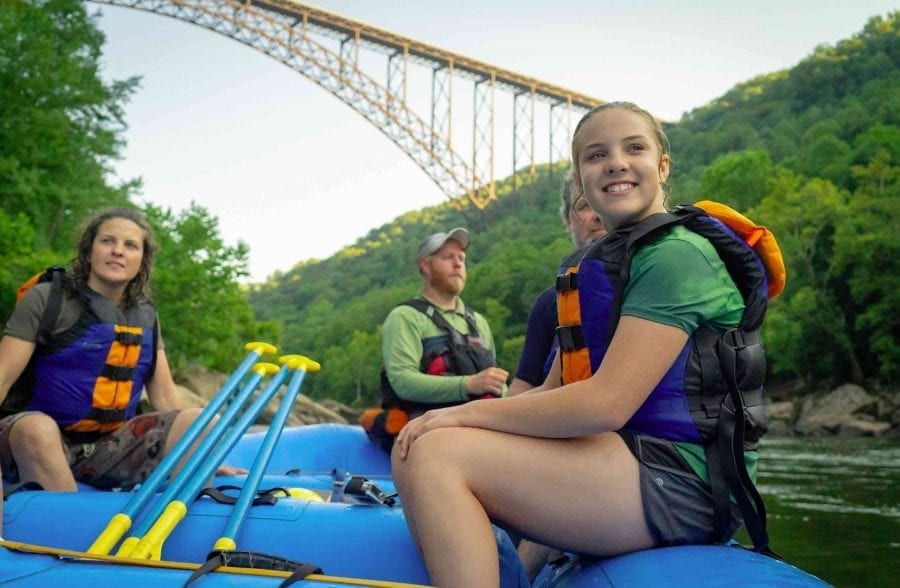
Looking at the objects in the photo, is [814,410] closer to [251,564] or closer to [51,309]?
[51,309]

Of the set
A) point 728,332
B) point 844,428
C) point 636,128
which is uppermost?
point 636,128

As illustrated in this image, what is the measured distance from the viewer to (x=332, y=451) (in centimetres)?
429

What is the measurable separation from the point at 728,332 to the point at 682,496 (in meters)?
0.30

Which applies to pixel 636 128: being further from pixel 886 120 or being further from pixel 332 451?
pixel 886 120

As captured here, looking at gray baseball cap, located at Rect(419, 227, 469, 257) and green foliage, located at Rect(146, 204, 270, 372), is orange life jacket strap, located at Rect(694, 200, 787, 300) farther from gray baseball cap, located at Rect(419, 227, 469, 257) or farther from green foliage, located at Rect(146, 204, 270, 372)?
green foliage, located at Rect(146, 204, 270, 372)

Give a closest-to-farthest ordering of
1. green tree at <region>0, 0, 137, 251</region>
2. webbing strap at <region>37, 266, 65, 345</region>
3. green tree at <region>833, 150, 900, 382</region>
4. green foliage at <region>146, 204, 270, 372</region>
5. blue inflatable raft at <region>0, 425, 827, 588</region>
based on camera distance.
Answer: blue inflatable raft at <region>0, 425, 827, 588</region>, webbing strap at <region>37, 266, 65, 345</region>, green tree at <region>0, 0, 137, 251</region>, green foliage at <region>146, 204, 270, 372</region>, green tree at <region>833, 150, 900, 382</region>

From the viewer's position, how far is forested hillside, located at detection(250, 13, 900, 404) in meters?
22.4

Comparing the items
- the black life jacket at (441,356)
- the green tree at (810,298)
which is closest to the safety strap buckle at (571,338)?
the black life jacket at (441,356)

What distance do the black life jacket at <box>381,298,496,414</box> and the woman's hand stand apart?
2081 millimetres

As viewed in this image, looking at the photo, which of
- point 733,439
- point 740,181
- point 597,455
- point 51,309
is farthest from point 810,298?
point 597,455

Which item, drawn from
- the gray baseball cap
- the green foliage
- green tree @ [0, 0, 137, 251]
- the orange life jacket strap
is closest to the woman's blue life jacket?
the gray baseball cap

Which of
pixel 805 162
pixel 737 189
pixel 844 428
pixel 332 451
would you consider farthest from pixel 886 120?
pixel 332 451

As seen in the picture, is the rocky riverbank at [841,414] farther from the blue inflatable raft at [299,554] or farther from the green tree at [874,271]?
the blue inflatable raft at [299,554]

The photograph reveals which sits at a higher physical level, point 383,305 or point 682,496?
point 682,496
